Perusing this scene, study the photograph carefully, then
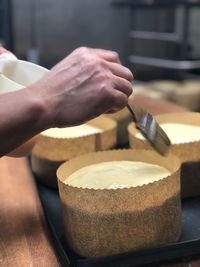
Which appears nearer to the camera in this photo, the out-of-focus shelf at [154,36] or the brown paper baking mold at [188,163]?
→ the brown paper baking mold at [188,163]

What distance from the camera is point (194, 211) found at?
86 centimetres

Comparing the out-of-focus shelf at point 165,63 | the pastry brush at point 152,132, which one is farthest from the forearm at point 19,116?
the out-of-focus shelf at point 165,63

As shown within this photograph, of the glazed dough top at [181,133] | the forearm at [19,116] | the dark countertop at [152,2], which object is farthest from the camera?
the dark countertop at [152,2]

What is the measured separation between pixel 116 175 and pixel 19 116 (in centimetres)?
26

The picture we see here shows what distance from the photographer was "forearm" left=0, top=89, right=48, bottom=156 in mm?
609

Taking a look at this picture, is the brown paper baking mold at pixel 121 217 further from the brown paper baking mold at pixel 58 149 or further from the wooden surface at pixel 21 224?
the brown paper baking mold at pixel 58 149

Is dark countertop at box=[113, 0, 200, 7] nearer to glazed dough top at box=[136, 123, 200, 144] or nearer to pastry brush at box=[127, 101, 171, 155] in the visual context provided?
glazed dough top at box=[136, 123, 200, 144]

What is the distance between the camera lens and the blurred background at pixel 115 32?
3260 millimetres

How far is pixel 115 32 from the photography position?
11.7 ft

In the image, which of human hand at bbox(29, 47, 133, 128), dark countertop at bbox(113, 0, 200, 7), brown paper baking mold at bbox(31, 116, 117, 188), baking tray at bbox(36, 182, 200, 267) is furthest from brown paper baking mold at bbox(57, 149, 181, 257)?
dark countertop at bbox(113, 0, 200, 7)

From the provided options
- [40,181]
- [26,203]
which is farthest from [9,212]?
[40,181]

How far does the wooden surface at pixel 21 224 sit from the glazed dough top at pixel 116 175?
12 cm

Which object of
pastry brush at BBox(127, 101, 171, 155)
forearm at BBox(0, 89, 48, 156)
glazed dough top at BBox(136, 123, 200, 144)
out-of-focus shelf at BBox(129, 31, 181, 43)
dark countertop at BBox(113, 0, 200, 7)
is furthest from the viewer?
out-of-focus shelf at BBox(129, 31, 181, 43)

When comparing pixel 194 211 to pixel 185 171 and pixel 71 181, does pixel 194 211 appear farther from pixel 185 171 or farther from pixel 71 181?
pixel 71 181
